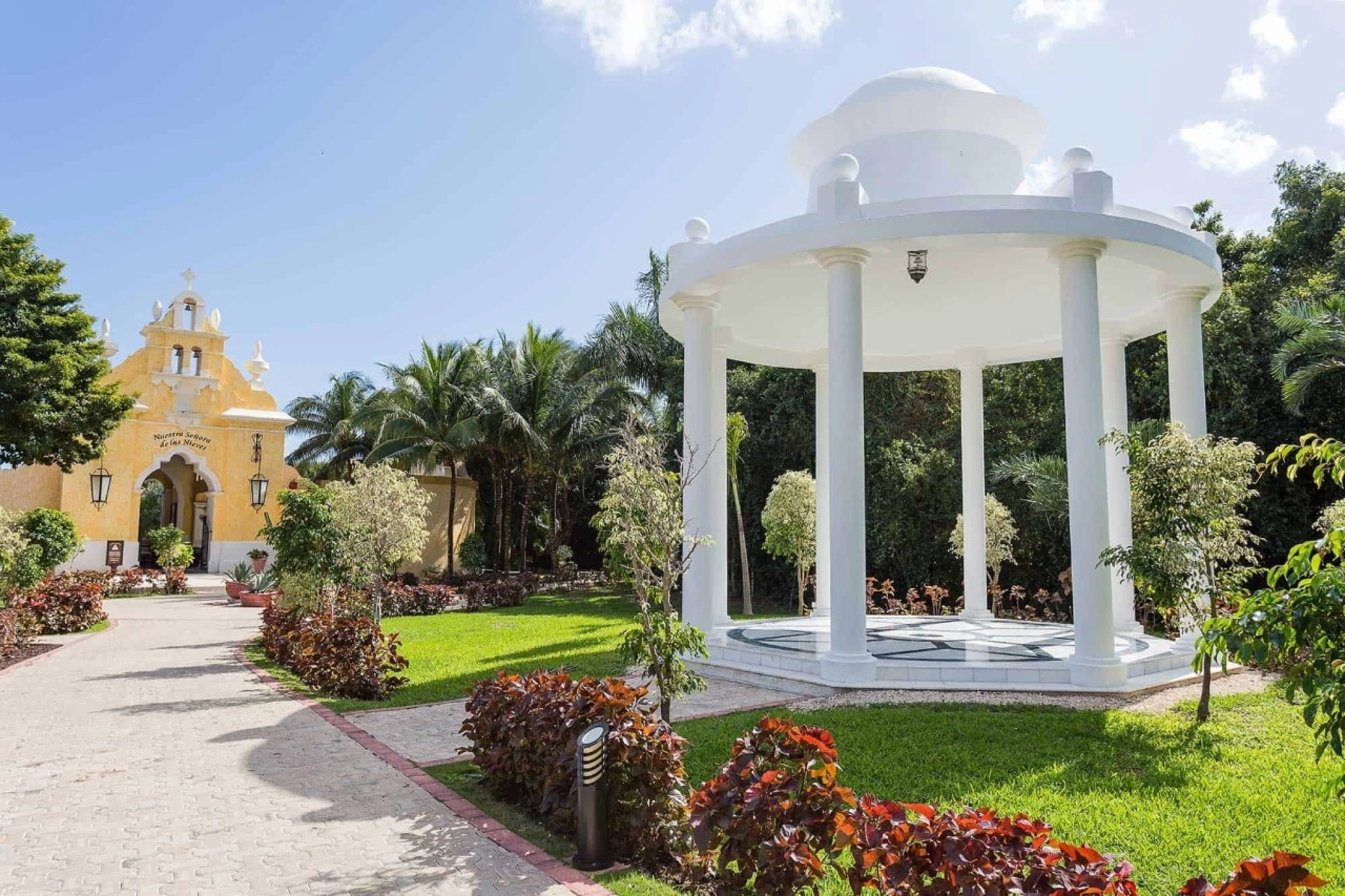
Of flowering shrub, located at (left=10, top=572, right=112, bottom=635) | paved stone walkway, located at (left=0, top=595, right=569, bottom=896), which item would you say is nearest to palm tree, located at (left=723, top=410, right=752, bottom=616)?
paved stone walkway, located at (left=0, top=595, right=569, bottom=896)

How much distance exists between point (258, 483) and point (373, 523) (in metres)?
16.6

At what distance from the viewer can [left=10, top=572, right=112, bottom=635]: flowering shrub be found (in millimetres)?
17250

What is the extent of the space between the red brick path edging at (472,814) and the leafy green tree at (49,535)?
48.7ft

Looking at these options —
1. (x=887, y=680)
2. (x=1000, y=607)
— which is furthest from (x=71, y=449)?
(x=1000, y=607)

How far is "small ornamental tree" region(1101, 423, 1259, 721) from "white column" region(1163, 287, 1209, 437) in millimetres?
3332

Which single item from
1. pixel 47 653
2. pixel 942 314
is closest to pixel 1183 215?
pixel 942 314

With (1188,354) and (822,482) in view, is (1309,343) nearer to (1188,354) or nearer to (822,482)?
(1188,354)

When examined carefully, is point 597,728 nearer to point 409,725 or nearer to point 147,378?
point 409,725

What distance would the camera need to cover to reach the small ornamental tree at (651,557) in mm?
6922

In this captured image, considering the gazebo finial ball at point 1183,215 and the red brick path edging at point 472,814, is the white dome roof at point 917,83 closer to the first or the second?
the gazebo finial ball at point 1183,215

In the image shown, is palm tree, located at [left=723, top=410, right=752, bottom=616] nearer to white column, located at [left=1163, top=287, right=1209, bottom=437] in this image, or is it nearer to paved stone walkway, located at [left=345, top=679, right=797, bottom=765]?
white column, located at [left=1163, top=287, right=1209, bottom=437]

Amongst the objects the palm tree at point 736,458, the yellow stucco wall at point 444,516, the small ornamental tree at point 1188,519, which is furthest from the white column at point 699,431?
the yellow stucco wall at point 444,516

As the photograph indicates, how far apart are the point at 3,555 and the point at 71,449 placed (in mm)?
9882

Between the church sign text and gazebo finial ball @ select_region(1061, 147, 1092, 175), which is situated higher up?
gazebo finial ball @ select_region(1061, 147, 1092, 175)
